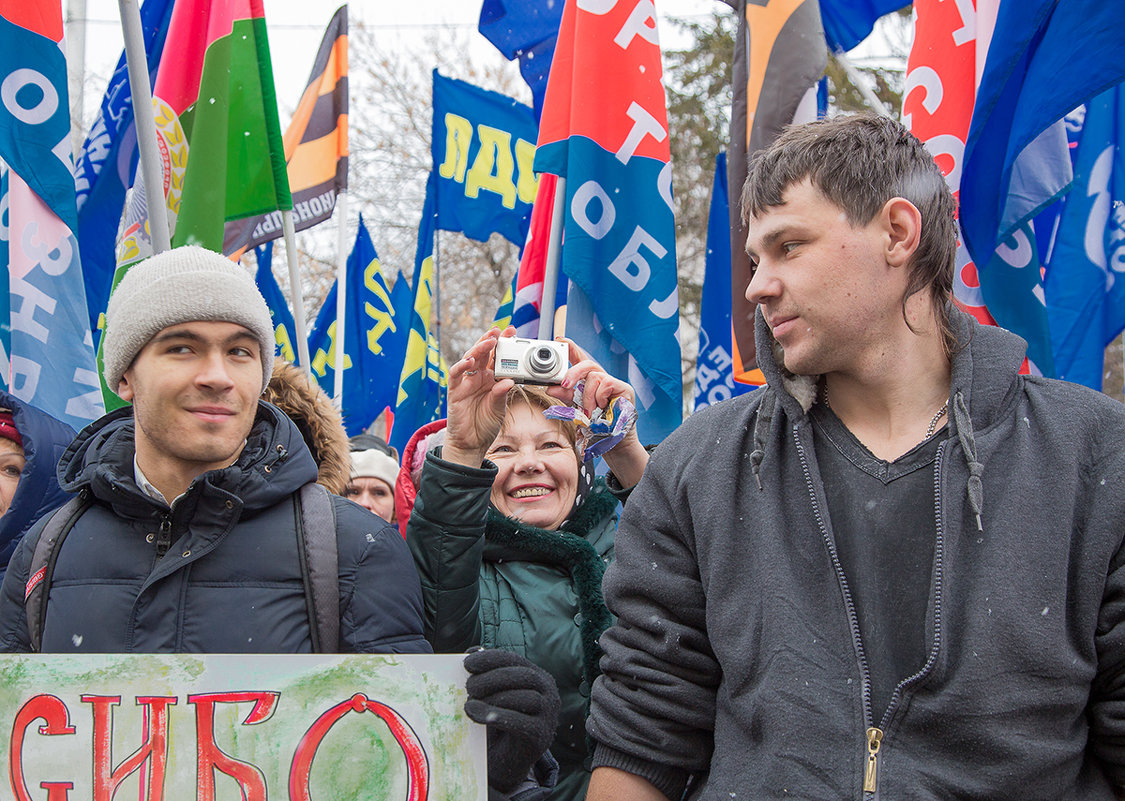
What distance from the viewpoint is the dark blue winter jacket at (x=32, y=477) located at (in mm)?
2918

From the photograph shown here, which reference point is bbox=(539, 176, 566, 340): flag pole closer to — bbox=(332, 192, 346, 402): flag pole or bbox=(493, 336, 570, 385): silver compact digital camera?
bbox=(493, 336, 570, 385): silver compact digital camera

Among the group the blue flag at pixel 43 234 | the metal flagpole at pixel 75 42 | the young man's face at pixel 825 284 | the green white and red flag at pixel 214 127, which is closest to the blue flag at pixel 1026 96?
the young man's face at pixel 825 284

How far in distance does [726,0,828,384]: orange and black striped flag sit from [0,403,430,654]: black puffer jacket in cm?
226

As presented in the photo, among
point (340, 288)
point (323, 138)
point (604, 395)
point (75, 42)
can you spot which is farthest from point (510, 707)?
point (75, 42)

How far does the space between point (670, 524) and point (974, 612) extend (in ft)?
1.80

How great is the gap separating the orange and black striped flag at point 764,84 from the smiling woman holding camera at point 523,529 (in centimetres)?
145

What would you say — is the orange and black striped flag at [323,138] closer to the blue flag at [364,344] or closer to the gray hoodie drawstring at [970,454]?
the blue flag at [364,344]

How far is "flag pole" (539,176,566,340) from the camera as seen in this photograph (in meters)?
3.78

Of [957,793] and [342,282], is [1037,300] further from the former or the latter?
[342,282]

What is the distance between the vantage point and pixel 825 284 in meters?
1.77

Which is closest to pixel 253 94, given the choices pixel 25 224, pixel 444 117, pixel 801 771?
pixel 25 224

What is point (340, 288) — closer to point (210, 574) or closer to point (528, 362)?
point (528, 362)

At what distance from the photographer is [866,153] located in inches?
70.2

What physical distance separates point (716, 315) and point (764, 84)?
2772 mm
